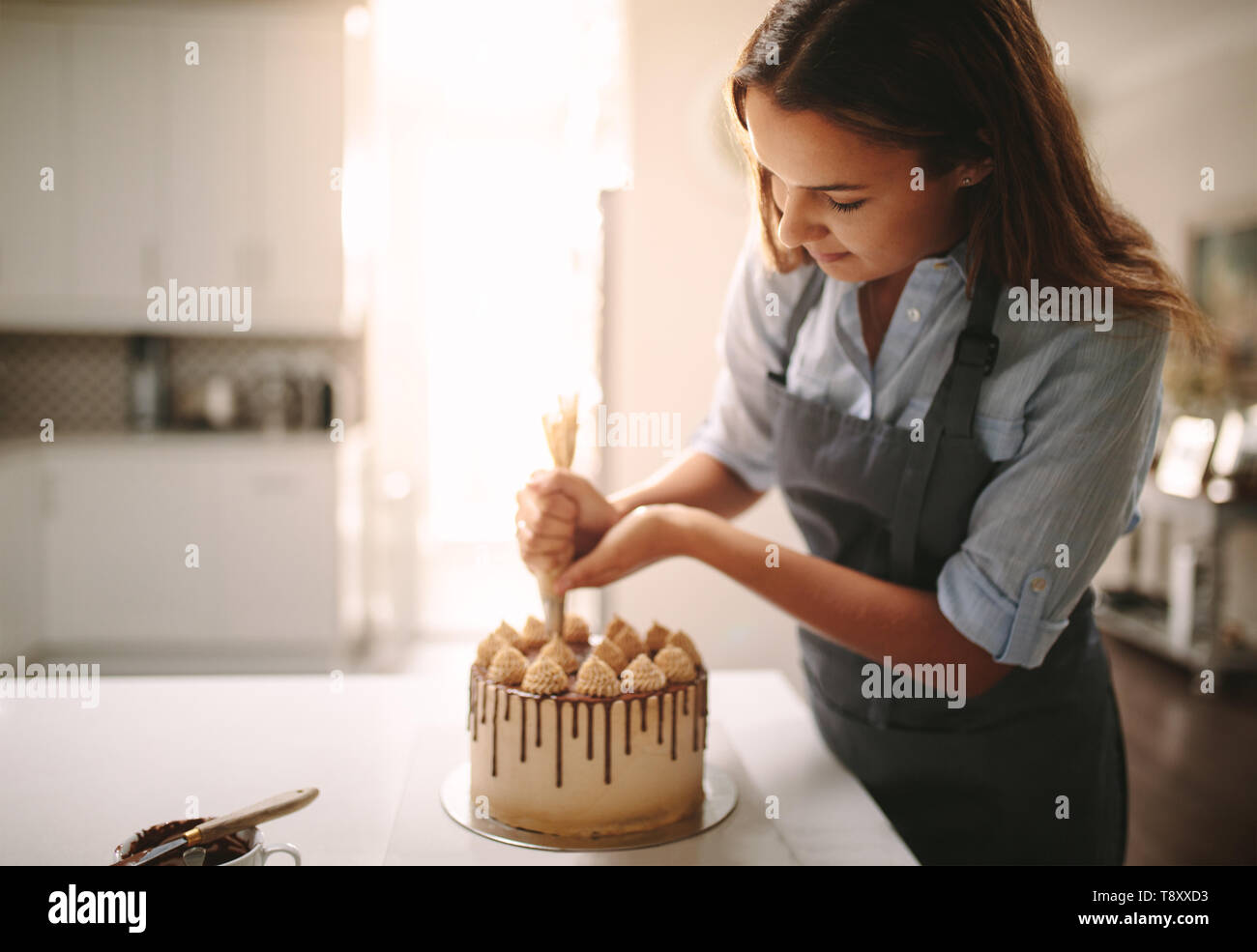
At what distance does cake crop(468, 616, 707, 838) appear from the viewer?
945mm

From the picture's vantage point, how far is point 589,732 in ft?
3.12

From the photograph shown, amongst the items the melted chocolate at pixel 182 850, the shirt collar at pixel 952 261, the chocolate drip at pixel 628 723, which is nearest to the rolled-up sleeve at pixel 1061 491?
the shirt collar at pixel 952 261

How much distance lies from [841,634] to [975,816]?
0.30 metres

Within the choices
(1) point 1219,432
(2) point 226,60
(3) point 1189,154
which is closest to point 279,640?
(2) point 226,60

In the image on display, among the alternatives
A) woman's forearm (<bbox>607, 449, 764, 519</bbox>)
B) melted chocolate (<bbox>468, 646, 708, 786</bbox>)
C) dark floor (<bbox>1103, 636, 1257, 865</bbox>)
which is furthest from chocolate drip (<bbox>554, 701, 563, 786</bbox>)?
dark floor (<bbox>1103, 636, 1257, 865</bbox>)

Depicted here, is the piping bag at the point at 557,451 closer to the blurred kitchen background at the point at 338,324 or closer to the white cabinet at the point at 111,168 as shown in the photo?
the blurred kitchen background at the point at 338,324

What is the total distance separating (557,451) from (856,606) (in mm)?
365

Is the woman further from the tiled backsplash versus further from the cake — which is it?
the tiled backsplash

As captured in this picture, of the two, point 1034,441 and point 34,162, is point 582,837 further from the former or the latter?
point 34,162

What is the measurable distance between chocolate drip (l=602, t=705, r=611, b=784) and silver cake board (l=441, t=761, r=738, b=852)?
0.18ft

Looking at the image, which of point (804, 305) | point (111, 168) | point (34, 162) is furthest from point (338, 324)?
point (804, 305)

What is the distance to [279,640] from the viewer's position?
148 inches

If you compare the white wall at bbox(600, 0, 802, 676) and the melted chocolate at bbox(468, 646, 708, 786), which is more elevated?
the white wall at bbox(600, 0, 802, 676)

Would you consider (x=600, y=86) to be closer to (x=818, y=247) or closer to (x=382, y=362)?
(x=382, y=362)
